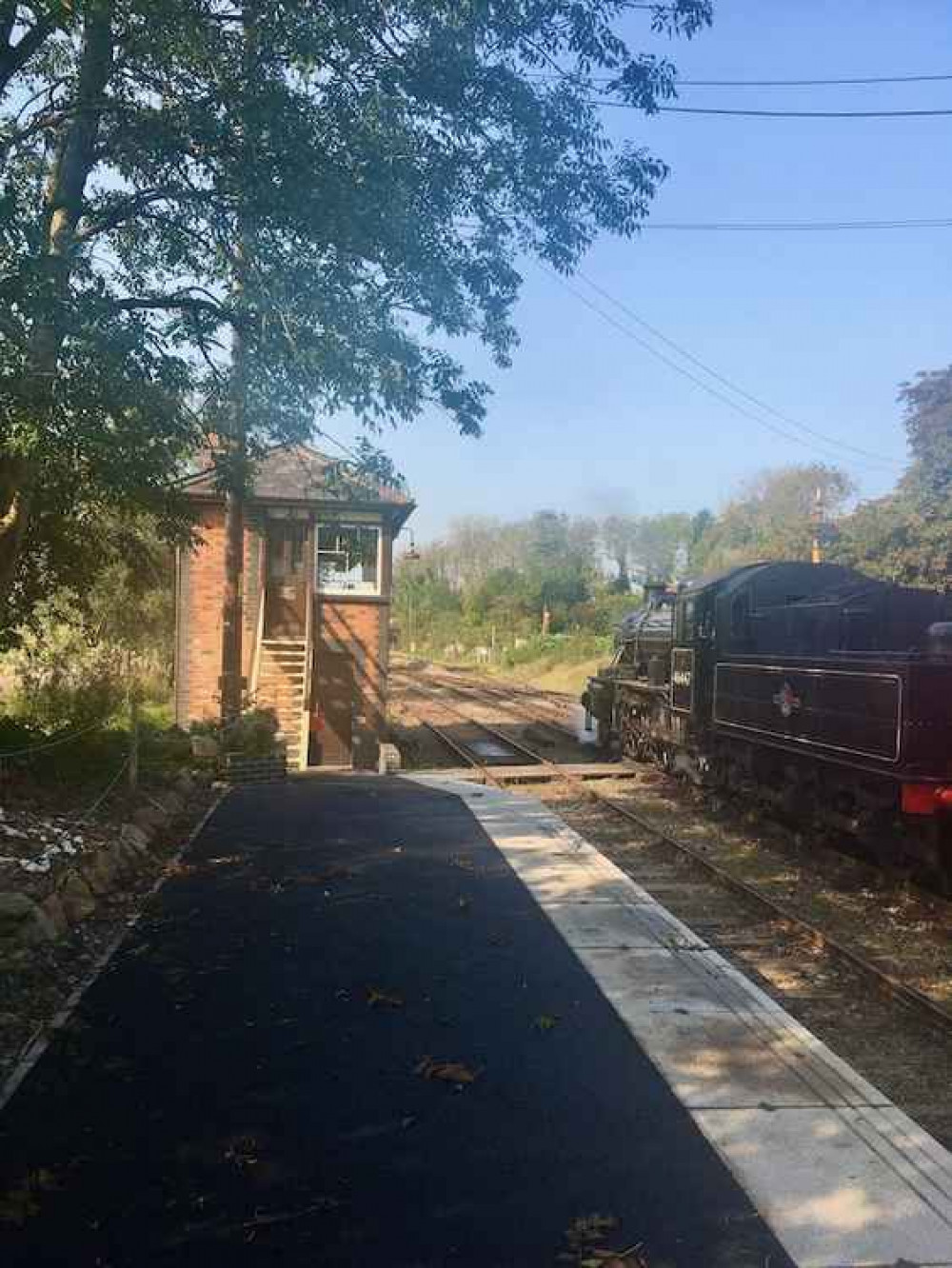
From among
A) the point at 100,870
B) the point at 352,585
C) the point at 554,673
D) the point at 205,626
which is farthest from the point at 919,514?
the point at 100,870

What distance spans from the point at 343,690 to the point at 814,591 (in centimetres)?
1127

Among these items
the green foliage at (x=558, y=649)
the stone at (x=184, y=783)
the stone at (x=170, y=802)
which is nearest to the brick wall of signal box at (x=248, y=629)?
the stone at (x=184, y=783)

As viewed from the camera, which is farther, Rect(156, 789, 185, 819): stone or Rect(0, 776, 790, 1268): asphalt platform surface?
Rect(156, 789, 185, 819): stone

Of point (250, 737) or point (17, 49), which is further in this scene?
point (250, 737)

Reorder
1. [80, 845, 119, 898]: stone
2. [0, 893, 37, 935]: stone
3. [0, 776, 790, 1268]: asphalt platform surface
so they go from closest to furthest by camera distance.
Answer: [0, 776, 790, 1268]: asphalt platform surface
[0, 893, 37, 935]: stone
[80, 845, 119, 898]: stone

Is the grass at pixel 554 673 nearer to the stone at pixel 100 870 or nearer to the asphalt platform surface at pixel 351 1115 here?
the stone at pixel 100 870

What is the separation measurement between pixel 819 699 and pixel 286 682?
1292 centimetres

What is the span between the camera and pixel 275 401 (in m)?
8.29

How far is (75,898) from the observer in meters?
7.04

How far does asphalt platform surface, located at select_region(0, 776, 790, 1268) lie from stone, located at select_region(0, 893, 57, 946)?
513 mm

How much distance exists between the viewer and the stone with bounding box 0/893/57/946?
20.1ft

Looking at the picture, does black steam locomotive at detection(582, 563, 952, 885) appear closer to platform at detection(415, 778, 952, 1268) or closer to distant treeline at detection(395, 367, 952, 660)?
platform at detection(415, 778, 952, 1268)

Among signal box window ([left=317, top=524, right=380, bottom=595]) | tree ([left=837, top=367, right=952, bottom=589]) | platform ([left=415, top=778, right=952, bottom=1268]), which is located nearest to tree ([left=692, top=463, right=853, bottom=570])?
tree ([left=837, top=367, right=952, bottom=589])

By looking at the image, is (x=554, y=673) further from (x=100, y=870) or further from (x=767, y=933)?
(x=100, y=870)
